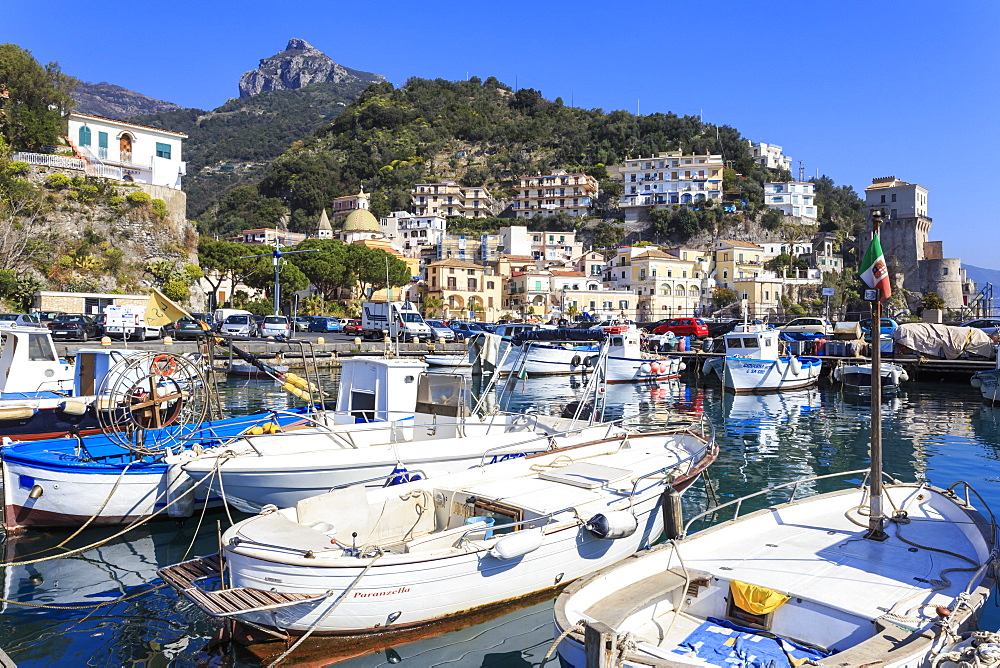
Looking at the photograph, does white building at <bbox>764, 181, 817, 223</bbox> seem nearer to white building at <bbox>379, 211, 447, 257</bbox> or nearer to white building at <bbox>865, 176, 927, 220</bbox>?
white building at <bbox>865, 176, 927, 220</bbox>

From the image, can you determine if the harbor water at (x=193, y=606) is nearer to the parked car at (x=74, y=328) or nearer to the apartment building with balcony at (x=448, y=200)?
the parked car at (x=74, y=328)

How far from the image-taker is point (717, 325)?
64.4m

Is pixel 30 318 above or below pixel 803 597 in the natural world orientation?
above

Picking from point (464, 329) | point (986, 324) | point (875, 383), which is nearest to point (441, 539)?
point (875, 383)

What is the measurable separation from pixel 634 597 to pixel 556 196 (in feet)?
391

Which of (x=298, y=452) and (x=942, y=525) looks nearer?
(x=942, y=525)

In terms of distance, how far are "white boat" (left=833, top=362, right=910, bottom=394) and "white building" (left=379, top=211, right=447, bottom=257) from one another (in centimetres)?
7407

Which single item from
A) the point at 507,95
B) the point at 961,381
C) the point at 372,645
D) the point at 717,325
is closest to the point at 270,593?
the point at 372,645

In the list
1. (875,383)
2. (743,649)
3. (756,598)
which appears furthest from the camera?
(875,383)

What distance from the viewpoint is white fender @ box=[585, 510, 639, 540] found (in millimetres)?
8906

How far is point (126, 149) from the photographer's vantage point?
5800cm

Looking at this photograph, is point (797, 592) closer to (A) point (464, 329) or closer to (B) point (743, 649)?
(B) point (743, 649)

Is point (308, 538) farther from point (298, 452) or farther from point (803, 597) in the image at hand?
point (803, 597)

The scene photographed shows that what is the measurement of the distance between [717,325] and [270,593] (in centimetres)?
6094
